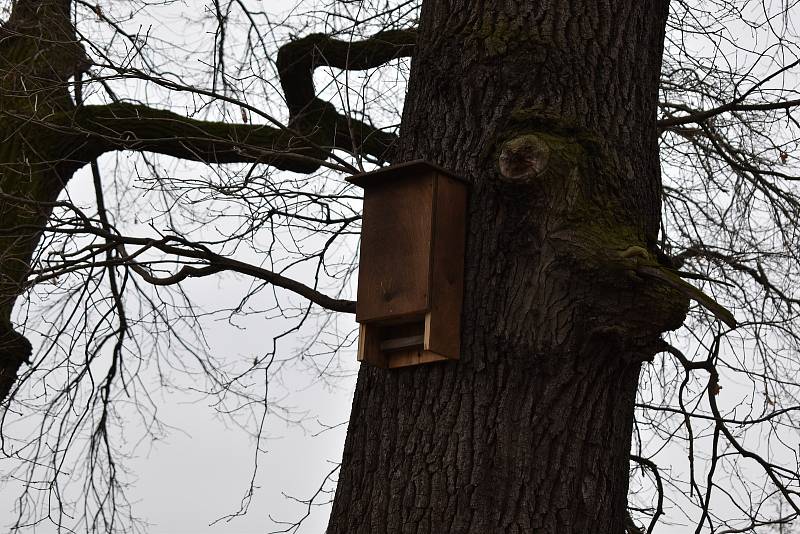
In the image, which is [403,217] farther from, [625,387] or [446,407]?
[625,387]

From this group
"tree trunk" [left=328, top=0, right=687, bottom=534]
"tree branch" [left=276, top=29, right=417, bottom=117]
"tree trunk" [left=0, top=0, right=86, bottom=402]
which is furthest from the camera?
"tree branch" [left=276, top=29, right=417, bottom=117]

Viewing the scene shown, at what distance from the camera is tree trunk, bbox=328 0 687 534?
2172 millimetres

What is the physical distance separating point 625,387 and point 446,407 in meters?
0.44

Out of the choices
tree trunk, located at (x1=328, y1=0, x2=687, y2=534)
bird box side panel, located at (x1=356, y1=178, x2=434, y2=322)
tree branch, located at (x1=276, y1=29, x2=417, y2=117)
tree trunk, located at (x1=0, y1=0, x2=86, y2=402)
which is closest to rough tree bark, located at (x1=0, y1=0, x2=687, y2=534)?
tree trunk, located at (x1=328, y1=0, x2=687, y2=534)

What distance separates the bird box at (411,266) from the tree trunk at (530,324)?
0.13 feet

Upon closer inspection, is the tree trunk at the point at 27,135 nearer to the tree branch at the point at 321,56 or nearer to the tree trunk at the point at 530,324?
the tree branch at the point at 321,56

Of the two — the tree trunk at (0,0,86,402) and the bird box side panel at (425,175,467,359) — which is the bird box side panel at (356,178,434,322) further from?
the tree trunk at (0,0,86,402)

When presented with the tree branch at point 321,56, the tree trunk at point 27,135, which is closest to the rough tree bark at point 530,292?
the tree branch at point 321,56

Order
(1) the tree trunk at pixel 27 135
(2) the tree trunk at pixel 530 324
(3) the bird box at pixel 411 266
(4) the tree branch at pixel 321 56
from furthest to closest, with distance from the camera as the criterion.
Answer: (4) the tree branch at pixel 321 56 → (1) the tree trunk at pixel 27 135 → (3) the bird box at pixel 411 266 → (2) the tree trunk at pixel 530 324

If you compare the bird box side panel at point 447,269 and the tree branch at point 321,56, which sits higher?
the tree branch at point 321,56

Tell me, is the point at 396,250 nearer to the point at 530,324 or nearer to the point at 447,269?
the point at 447,269

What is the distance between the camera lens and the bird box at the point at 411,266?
2.29 meters

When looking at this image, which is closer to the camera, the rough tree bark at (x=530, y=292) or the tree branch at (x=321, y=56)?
the rough tree bark at (x=530, y=292)

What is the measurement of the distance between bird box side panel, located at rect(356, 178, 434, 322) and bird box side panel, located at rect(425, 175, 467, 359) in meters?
0.02
